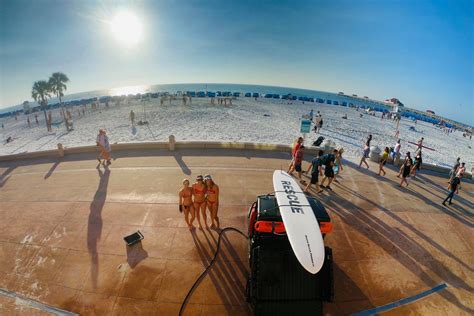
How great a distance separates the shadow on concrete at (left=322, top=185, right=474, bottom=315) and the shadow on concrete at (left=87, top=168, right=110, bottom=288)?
23.1 feet

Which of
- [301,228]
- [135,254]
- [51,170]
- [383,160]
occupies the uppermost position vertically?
[301,228]

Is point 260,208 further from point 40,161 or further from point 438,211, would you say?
point 40,161

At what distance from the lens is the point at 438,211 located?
28.3 feet

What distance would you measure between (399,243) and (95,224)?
9509 millimetres

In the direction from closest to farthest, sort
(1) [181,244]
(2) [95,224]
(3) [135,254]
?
(3) [135,254] → (1) [181,244] → (2) [95,224]

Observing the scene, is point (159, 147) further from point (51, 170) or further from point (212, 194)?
point (212, 194)

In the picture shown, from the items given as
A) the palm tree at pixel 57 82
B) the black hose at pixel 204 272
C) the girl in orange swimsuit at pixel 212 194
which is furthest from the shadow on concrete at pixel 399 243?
the palm tree at pixel 57 82

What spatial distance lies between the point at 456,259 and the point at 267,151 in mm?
9178

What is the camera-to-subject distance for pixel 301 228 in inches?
186

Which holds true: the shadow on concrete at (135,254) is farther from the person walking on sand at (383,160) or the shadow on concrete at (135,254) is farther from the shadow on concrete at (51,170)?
the person walking on sand at (383,160)

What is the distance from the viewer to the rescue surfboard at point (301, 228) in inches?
164

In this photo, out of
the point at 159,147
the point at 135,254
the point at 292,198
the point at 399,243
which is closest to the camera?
the point at 292,198

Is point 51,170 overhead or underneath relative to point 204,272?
overhead

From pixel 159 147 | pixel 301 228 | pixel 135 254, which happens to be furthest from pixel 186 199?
→ pixel 159 147
